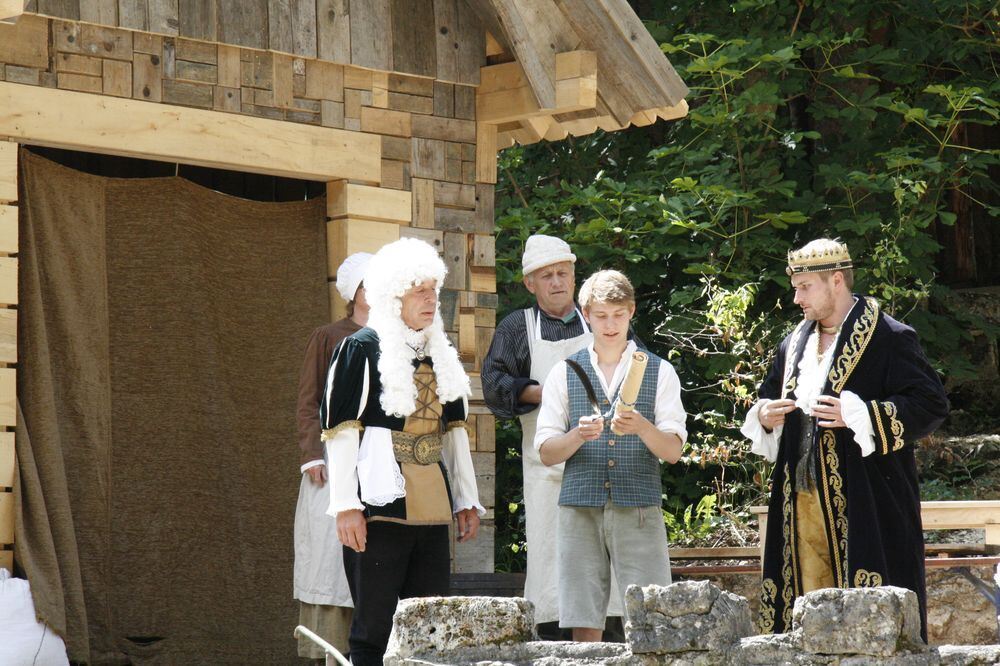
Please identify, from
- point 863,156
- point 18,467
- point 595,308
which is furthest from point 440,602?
point 863,156

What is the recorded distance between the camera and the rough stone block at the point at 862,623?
3.15m

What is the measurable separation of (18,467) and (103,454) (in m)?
0.70

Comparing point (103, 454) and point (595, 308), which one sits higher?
point (595, 308)

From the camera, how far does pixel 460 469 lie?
5414 millimetres

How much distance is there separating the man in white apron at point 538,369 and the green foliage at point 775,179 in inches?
86.0

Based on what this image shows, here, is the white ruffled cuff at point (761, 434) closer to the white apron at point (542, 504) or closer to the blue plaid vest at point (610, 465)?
the blue plaid vest at point (610, 465)

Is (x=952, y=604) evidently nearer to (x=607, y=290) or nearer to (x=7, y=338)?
(x=607, y=290)

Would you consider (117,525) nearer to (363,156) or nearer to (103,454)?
(103,454)

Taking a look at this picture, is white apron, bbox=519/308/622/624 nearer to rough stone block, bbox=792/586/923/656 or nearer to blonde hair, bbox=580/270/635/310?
blonde hair, bbox=580/270/635/310

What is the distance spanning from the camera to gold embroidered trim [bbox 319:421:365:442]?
A: 508 centimetres

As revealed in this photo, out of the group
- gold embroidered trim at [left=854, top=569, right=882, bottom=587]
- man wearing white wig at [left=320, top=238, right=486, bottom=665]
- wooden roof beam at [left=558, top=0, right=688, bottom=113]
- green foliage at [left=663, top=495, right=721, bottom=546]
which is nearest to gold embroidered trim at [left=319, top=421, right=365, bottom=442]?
man wearing white wig at [left=320, top=238, right=486, bottom=665]

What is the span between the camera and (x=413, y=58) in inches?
272

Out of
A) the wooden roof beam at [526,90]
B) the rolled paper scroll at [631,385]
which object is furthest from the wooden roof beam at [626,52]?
the rolled paper scroll at [631,385]

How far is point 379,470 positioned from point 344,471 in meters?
0.12
